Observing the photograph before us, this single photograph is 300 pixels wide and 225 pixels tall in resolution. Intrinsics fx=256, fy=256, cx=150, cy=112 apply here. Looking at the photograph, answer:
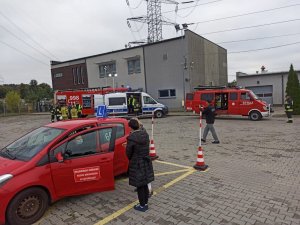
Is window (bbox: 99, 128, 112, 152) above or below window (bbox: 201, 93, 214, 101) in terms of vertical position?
below

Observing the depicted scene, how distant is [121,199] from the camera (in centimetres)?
516

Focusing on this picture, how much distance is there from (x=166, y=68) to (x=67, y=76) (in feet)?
60.1

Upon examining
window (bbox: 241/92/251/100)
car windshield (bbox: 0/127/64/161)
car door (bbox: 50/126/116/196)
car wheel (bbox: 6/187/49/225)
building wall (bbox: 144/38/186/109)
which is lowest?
car wheel (bbox: 6/187/49/225)

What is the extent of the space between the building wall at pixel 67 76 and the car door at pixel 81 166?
33.4 m

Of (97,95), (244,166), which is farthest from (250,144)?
(97,95)

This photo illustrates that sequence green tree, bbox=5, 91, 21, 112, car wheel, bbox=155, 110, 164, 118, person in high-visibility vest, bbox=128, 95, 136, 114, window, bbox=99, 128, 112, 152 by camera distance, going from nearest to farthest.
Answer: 1. window, bbox=99, 128, 112, 152
2. person in high-visibility vest, bbox=128, 95, 136, 114
3. car wheel, bbox=155, 110, 164, 118
4. green tree, bbox=5, 91, 21, 112

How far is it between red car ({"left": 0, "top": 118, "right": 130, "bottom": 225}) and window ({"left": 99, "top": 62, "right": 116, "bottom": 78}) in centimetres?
2903

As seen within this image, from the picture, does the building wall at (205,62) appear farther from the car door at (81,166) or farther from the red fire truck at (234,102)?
the car door at (81,166)

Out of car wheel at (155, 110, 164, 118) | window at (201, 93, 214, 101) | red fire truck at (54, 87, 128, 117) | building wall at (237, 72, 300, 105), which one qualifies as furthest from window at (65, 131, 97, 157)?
building wall at (237, 72, 300, 105)

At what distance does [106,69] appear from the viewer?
3444 cm

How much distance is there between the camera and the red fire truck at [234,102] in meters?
17.7

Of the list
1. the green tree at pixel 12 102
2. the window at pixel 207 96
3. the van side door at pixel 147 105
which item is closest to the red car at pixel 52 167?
the window at pixel 207 96

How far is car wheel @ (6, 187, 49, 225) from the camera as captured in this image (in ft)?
13.4

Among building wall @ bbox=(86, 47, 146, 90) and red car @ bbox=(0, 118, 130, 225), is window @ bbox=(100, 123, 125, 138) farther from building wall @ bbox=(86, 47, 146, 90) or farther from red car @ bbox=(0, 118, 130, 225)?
building wall @ bbox=(86, 47, 146, 90)
